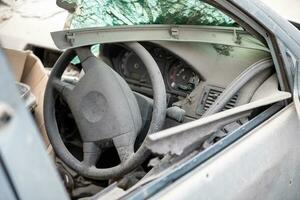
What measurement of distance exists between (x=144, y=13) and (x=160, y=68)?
0.28 metres

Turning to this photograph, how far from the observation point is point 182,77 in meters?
2.15

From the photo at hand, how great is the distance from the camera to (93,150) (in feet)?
6.69

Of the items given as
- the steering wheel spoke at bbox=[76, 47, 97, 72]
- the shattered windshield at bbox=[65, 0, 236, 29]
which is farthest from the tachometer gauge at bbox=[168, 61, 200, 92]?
the steering wheel spoke at bbox=[76, 47, 97, 72]

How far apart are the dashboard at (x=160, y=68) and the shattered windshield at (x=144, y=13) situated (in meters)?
0.14

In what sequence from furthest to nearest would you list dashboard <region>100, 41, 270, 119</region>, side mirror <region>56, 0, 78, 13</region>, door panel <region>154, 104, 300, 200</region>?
side mirror <region>56, 0, 78, 13</region>, dashboard <region>100, 41, 270, 119</region>, door panel <region>154, 104, 300, 200</region>

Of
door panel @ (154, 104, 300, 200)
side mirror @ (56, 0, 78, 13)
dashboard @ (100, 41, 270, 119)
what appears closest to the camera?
door panel @ (154, 104, 300, 200)

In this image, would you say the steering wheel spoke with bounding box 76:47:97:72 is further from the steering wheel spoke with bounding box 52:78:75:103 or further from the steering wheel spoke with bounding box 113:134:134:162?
the steering wheel spoke with bounding box 113:134:134:162

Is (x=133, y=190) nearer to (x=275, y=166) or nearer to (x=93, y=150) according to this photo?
(x=275, y=166)

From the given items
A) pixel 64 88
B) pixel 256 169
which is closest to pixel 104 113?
pixel 64 88

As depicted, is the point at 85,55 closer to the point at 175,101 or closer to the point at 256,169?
the point at 175,101

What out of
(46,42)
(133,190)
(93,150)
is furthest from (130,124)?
(46,42)

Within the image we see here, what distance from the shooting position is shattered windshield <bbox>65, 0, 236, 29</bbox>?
2.06 metres

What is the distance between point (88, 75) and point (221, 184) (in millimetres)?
919

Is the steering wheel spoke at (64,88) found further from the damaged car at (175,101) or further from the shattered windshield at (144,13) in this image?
the shattered windshield at (144,13)
